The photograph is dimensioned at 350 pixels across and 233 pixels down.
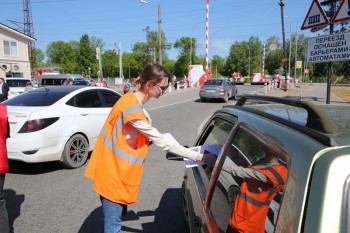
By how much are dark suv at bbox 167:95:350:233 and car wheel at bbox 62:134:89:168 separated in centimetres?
383

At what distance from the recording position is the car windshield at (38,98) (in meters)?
5.96

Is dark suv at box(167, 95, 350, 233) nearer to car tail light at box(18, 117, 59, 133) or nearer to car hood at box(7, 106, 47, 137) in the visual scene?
car tail light at box(18, 117, 59, 133)

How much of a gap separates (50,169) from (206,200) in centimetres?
458

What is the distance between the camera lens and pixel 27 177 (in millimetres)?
5617

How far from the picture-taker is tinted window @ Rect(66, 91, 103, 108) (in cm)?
637

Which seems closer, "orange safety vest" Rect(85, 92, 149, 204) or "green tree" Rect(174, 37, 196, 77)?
"orange safety vest" Rect(85, 92, 149, 204)

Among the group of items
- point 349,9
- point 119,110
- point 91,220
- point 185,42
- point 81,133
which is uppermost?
point 185,42

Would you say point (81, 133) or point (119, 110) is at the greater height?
point (119, 110)

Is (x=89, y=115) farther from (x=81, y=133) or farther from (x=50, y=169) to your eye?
(x=50, y=169)

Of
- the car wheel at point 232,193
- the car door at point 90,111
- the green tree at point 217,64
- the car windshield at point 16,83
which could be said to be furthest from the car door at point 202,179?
the green tree at point 217,64

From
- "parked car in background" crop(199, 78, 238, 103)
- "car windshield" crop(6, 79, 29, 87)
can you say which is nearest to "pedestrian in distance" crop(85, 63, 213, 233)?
"parked car in background" crop(199, 78, 238, 103)

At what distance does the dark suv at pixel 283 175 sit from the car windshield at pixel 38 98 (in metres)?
4.29

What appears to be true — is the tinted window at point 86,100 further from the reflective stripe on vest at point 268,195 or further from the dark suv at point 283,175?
the reflective stripe on vest at point 268,195

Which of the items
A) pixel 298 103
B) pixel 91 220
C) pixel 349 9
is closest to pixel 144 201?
pixel 91 220
